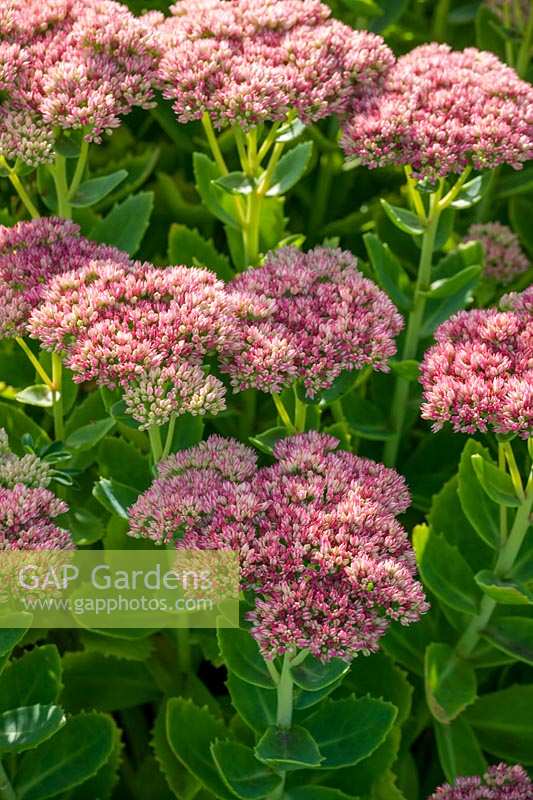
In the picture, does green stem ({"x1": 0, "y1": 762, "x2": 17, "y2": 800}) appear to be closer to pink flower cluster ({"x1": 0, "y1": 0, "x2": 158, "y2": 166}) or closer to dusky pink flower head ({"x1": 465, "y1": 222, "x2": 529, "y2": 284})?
pink flower cluster ({"x1": 0, "y1": 0, "x2": 158, "y2": 166})

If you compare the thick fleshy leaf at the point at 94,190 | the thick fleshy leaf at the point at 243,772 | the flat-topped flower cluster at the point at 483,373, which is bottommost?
the thick fleshy leaf at the point at 243,772

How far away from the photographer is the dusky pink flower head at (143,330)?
1845 mm

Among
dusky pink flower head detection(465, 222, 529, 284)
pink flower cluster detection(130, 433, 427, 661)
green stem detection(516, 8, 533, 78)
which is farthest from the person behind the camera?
green stem detection(516, 8, 533, 78)

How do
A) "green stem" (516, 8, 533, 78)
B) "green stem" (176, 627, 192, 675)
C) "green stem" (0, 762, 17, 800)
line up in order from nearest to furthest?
1. "green stem" (0, 762, 17, 800)
2. "green stem" (176, 627, 192, 675)
3. "green stem" (516, 8, 533, 78)

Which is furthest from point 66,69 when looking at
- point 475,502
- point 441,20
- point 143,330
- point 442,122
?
point 441,20

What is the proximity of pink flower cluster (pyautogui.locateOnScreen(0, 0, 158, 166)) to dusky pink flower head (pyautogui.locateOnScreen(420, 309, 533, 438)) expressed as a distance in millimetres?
854

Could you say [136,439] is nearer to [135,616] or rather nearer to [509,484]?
[135,616]

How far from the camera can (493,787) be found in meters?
1.99

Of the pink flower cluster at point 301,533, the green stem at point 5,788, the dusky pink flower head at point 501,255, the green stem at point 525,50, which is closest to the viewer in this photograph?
the pink flower cluster at point 301,533

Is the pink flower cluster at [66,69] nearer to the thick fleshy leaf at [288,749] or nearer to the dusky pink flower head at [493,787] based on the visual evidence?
the thick fleshy leaf at [288,749]

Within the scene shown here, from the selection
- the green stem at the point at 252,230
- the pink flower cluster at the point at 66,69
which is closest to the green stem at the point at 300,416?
the green stem at the point at 252,230

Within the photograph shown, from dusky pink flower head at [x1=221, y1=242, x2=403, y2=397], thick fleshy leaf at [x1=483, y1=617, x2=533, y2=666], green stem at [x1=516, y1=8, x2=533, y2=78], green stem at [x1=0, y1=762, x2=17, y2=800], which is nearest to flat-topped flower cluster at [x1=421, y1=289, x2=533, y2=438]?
dusky pink flower head at [x1=221, y1=242, x2=403, y2=397]

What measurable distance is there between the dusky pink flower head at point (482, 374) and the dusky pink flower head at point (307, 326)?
13cm

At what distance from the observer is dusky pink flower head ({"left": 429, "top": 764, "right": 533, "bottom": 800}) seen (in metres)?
1.95
